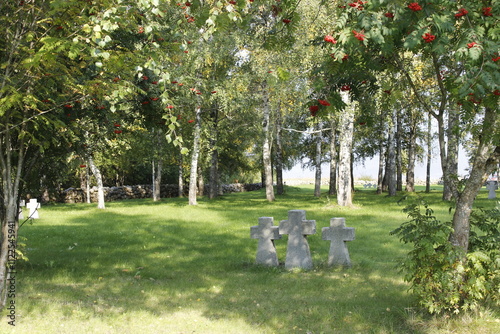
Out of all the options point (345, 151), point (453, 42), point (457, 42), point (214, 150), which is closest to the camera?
point (457, 42)

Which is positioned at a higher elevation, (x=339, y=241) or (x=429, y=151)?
(x=429, y=151)

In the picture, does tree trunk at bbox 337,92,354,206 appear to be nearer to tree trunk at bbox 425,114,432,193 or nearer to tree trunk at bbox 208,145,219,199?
tree trunk at bbox 208,145,219,199

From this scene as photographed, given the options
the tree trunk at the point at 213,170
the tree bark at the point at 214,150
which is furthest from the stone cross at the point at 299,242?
the tree trunk at the point at 213,170

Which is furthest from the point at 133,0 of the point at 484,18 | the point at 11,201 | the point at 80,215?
the point at 80,215

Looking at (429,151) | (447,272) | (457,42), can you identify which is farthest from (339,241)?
(429,151)

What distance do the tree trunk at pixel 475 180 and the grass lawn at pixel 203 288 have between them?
101 centimetres

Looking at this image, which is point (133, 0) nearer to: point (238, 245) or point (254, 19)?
point (238, 245)

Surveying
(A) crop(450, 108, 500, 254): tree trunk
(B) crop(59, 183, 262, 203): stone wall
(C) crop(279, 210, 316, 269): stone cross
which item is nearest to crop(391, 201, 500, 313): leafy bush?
(A) crop(450, 108, 500, 254): tree trunk

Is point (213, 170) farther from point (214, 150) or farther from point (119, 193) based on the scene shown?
point (119, 193)

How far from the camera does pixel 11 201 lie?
627cm

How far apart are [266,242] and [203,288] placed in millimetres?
2259

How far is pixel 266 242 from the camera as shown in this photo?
32.4ft

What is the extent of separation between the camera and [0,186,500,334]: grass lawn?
5.70 metres

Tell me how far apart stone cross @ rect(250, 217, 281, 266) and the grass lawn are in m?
0.32
